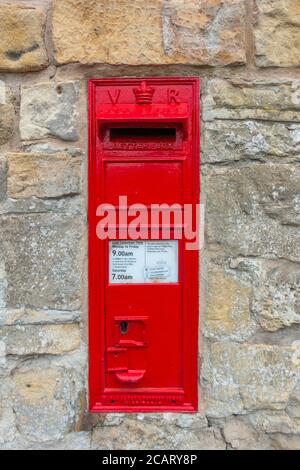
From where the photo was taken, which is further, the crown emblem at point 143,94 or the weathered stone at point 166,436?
the weathered stone at point 166,436

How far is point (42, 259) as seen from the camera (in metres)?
1.69

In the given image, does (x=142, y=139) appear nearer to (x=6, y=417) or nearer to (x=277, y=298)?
(x=277, y=298)

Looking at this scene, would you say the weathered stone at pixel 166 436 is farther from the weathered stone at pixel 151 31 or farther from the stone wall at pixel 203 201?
the weathered stone at pixel 151 31

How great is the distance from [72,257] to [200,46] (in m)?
0.89

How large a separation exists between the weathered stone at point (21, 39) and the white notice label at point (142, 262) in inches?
28.4

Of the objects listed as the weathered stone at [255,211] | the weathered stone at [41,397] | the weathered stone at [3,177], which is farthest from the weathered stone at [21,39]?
the weathered stone at [41,397]

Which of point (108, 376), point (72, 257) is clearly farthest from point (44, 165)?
point (108, 376)

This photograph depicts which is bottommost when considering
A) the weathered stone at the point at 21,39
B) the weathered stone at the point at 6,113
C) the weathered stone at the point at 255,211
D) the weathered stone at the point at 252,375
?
the weathered stone at the point at 252,375

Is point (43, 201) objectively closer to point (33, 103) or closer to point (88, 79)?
point (33, 103)

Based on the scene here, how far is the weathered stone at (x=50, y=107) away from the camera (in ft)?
5.44

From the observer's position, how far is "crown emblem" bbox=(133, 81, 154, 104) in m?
1.62

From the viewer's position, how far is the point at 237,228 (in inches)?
66.2

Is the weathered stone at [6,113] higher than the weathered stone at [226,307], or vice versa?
the weathered stone at [6,113]

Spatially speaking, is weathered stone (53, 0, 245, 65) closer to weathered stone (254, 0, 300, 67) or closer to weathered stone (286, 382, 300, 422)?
weathered stone (254, 0, 300, 67)
